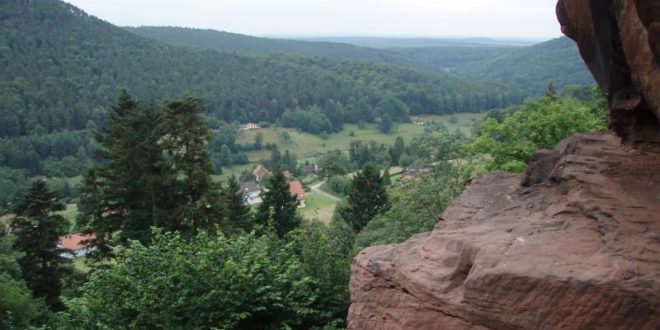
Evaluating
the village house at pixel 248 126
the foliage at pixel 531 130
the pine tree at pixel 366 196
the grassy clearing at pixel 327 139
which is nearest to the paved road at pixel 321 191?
the grassy clearing at pixel 327 139

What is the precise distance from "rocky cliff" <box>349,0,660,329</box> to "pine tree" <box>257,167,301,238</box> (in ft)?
114

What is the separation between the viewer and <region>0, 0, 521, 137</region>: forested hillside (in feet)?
445

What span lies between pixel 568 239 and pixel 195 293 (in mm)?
8194

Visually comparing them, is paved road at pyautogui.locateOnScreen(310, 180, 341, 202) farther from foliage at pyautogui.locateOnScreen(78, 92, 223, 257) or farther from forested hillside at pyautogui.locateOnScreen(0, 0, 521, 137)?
forested hillside at pyautogui.locateOnScreen(0, 0, 521, 137)

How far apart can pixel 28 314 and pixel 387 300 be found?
19.3m

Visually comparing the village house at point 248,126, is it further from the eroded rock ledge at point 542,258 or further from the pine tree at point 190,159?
the eroded rock ledge at point 542,258

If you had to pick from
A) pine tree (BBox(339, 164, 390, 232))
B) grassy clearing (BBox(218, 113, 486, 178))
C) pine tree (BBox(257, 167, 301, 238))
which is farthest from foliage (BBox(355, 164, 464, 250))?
grassy clearing (BBox(218, 113, 486, 178))

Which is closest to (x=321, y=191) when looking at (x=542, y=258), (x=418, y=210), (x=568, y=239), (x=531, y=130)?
(x=418, y=210)

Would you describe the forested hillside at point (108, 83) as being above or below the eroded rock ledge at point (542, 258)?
below

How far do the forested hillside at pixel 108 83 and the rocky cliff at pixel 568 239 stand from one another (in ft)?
434

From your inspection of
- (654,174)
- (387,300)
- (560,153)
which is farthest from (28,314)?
(654,174)

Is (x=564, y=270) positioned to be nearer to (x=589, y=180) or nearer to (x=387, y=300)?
(x=589, y=180)

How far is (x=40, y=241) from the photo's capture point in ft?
98.0

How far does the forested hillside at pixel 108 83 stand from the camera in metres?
136
